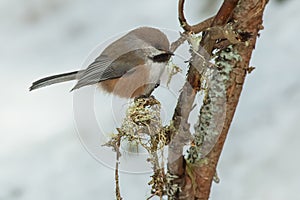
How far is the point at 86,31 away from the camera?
2.22 metres

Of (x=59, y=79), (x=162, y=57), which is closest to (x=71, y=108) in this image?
(x=59, y=79)

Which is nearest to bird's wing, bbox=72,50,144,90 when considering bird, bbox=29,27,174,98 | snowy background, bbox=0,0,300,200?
bird, bbox=29,27,174,98

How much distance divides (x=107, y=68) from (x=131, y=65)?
4 cm

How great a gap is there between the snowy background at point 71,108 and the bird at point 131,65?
0.67 m

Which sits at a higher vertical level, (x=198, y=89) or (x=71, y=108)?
(x=71, y=108)

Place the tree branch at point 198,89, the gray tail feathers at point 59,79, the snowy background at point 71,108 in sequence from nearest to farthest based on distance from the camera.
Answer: the tree branch at point 198,89 < the gray tail feathers at point 59,79 < the snowy background at point 71,108

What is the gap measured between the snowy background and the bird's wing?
2.20ft

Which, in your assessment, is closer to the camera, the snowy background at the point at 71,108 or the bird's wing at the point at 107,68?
A: the bird's wing at the point at 107,68

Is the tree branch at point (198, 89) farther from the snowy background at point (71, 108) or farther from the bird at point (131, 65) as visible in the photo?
the snowy background at point (71, 108)

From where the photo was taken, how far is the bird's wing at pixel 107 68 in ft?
2.74

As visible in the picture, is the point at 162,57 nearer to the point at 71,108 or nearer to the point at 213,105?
the point at 213,105

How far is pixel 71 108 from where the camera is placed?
6.45 feet

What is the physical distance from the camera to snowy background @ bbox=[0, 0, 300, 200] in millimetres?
1593

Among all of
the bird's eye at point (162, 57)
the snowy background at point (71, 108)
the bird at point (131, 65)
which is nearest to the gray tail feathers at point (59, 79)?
the bird at point (131, 65)
